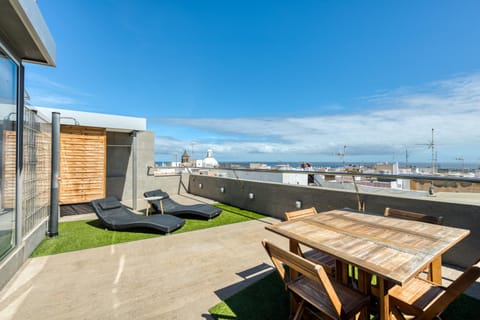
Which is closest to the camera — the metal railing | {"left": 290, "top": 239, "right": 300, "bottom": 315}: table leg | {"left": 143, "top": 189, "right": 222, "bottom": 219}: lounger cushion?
{"left": 290, "top": 239, "right": 300, "bottom": 315}: table leg

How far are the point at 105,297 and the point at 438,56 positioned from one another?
14.4 metres

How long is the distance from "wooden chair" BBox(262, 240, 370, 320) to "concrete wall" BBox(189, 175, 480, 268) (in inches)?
98.3

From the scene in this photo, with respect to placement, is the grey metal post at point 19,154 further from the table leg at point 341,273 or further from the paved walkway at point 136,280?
the table leg at point 341,273

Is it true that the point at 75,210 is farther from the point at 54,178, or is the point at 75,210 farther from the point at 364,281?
the point at 364,281

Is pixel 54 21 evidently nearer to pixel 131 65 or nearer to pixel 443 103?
pixel 131 65

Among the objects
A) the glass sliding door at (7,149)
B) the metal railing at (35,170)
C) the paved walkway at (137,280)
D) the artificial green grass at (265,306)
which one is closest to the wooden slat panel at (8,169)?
the glass sliding door at (7,149)

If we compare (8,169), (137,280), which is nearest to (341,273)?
(137,280)

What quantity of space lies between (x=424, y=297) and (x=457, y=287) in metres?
0.49

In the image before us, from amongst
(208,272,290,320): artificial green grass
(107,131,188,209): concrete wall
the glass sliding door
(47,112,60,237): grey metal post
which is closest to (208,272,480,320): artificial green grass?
(208,272,290,320): artificial green grass

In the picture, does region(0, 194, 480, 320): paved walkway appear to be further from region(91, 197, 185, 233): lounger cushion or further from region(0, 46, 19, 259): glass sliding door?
region(0, 46, 19, 259): glass sliding door

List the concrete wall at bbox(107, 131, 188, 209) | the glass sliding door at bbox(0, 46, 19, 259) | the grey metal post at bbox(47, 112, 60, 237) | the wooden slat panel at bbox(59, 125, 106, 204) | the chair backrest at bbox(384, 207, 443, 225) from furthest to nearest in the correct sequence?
the concrete wall at bbox(107, 131, 188, 209) → the wooden slat panel at bbox(59, 125, 106, 204) → the grey metal post at bbox(47, 112, 60, 237) → the glass sliding door at bbox(0, 46, 19, 259) → the chair backrest at bbox(384, 207, 443, 225)

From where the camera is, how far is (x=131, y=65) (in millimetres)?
12320

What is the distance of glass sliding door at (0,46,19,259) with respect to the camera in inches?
96.3

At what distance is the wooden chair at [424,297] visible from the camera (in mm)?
1152
